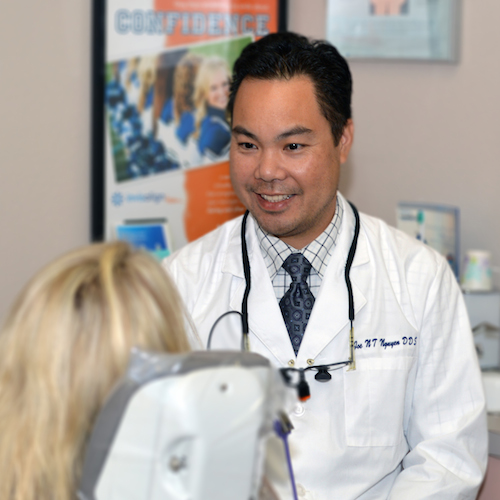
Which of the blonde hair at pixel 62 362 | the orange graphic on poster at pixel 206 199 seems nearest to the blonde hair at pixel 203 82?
the orange graphic on poster at pixel 206 199

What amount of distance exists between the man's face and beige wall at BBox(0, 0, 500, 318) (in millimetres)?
660

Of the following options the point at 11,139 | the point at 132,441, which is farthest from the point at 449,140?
the point at 132,441

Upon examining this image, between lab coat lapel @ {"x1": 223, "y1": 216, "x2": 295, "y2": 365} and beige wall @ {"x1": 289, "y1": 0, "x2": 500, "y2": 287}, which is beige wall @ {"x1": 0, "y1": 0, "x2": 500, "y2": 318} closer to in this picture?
beige wall @ {"x1": 289, "y1": 0, "x2": 500, "y2": 287}

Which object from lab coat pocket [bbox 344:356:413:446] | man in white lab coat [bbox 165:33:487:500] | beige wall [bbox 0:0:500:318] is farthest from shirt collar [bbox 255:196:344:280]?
beige wall [bbox 0:0:500:318]

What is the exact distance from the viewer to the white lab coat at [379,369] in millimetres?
1351

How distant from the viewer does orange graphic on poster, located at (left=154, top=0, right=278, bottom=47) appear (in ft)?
6.43

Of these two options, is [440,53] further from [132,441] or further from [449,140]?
[132,441]

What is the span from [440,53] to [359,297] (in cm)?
102

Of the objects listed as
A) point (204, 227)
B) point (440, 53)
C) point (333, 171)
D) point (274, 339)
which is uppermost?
point (440, 53)

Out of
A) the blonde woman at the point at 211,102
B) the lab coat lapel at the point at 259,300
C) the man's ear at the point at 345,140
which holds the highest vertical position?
the blonde woman at the point at 211,102

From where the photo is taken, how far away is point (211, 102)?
6.59 ft

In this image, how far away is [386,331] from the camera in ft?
4.70

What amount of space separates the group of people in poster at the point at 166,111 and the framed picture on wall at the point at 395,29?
1.27ft

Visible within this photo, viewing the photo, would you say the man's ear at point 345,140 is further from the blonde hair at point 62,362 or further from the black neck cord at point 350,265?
the blonde hair at point 62,362
